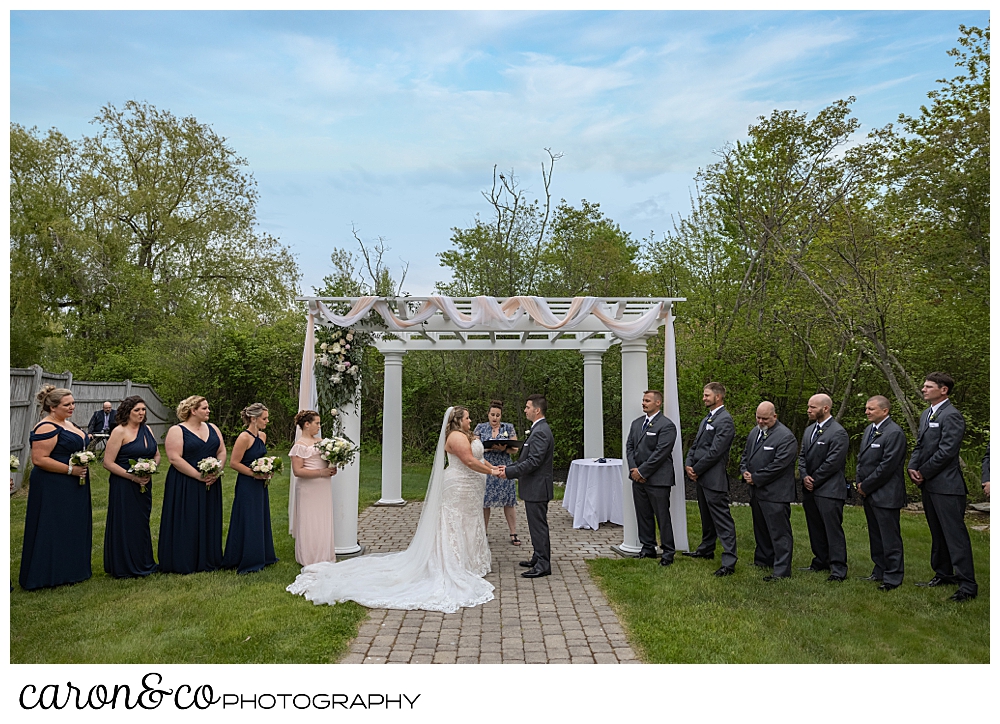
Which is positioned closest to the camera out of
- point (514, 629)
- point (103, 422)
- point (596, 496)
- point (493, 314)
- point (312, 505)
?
point (514, 629)

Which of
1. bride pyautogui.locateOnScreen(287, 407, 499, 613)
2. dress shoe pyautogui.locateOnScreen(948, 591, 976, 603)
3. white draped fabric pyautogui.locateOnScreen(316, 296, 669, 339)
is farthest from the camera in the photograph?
white draped fabric pyautogui.locateOnScreen(316, 296, 669, 339)

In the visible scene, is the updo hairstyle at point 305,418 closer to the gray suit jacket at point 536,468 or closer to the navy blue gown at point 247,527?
the navy blue gown at point 247,527

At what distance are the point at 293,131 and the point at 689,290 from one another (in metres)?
10.4

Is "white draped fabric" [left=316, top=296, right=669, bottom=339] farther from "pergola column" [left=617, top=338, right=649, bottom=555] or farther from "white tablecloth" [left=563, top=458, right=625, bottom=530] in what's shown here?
"white tablecloth" [left=563, top=458, right=625, bottom=530]

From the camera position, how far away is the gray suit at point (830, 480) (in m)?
5.88

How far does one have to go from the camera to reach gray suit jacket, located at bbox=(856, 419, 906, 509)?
5.55 m

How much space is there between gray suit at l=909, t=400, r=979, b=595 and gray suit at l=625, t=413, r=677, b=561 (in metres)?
2.02

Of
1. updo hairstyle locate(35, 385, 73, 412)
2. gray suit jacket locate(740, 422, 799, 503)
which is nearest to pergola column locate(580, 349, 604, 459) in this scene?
gray suit jacket locate(740, 422, 799, 503)

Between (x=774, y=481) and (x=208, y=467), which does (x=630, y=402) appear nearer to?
(x=774, y=481)

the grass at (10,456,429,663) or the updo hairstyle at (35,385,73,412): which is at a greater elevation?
the updo hairstyle at (35,385,73,412)

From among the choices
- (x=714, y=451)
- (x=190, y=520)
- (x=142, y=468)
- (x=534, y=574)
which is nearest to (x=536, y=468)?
(x=534, y=574)

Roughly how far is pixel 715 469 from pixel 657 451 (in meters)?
0.62

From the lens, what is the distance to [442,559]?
19.2 ft

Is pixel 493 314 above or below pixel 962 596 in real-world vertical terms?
above
